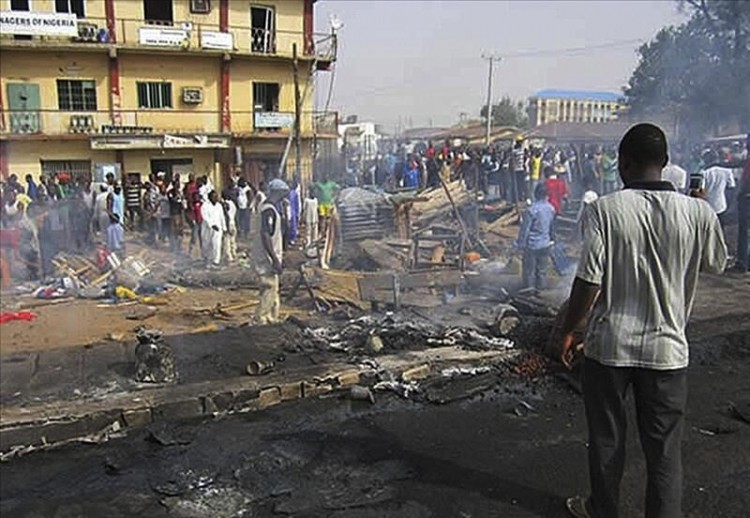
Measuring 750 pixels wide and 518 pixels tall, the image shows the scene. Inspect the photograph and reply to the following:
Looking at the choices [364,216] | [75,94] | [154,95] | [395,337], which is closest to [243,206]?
[364,216]

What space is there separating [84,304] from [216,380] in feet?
17.9

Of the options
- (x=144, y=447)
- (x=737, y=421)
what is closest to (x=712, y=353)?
(x=737, y=421)

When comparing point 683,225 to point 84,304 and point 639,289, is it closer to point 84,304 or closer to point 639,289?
point 639,289

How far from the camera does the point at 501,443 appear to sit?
4.75 meters

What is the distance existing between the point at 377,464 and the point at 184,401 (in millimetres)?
1959

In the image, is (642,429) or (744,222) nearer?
(642,429)

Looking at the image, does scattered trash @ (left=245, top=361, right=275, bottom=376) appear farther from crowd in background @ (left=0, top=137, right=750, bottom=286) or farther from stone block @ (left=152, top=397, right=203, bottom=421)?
crowd in background @ (left=0, top=137, right=750, bottom=286)

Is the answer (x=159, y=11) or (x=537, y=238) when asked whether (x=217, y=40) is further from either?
(x=537, y=238)

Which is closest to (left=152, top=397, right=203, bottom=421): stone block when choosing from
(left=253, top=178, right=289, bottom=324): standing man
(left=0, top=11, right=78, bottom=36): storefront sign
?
(left=253, top=178, right=289, bottom=324): standing man

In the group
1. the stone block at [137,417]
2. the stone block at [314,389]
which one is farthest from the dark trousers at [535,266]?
the stone block at [137,417]

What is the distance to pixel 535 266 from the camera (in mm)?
9469

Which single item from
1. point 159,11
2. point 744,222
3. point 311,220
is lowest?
point 311,220

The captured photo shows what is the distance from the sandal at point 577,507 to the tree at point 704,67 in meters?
12.3

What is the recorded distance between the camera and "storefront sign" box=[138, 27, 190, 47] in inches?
960
